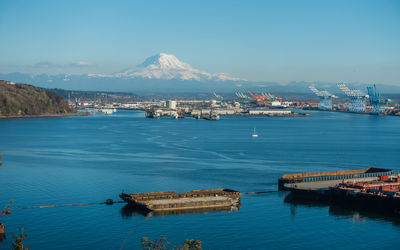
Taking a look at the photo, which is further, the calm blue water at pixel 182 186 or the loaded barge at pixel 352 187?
the loaded barge at pixel 352 187

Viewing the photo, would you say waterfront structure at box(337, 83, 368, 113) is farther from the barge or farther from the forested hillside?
the barge

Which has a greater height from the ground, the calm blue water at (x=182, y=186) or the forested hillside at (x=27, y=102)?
the forested hillside at (x=27, y=102)

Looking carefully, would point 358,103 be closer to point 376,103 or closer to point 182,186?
point 376,103

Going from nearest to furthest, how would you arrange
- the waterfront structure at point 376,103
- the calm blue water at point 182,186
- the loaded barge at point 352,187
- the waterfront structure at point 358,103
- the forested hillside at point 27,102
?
1. the calm blue water at point 182,186
2. the loaded barge at point 352,187
3. the forested hillside at point 27,102
4. the waterfront structure at point 376,103
5. the waterfront structure at point 358,103

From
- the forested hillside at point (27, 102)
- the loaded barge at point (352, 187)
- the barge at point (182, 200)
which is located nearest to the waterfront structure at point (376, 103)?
the forested hillside at point (27, 102)

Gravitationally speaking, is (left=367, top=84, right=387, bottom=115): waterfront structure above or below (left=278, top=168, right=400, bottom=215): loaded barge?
above

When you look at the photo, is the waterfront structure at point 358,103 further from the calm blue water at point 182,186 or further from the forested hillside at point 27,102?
the calm blue water at point 182,186

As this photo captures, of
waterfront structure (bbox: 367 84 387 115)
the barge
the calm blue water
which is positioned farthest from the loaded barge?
waterfront structure (bbox: 367 84 387 115)
